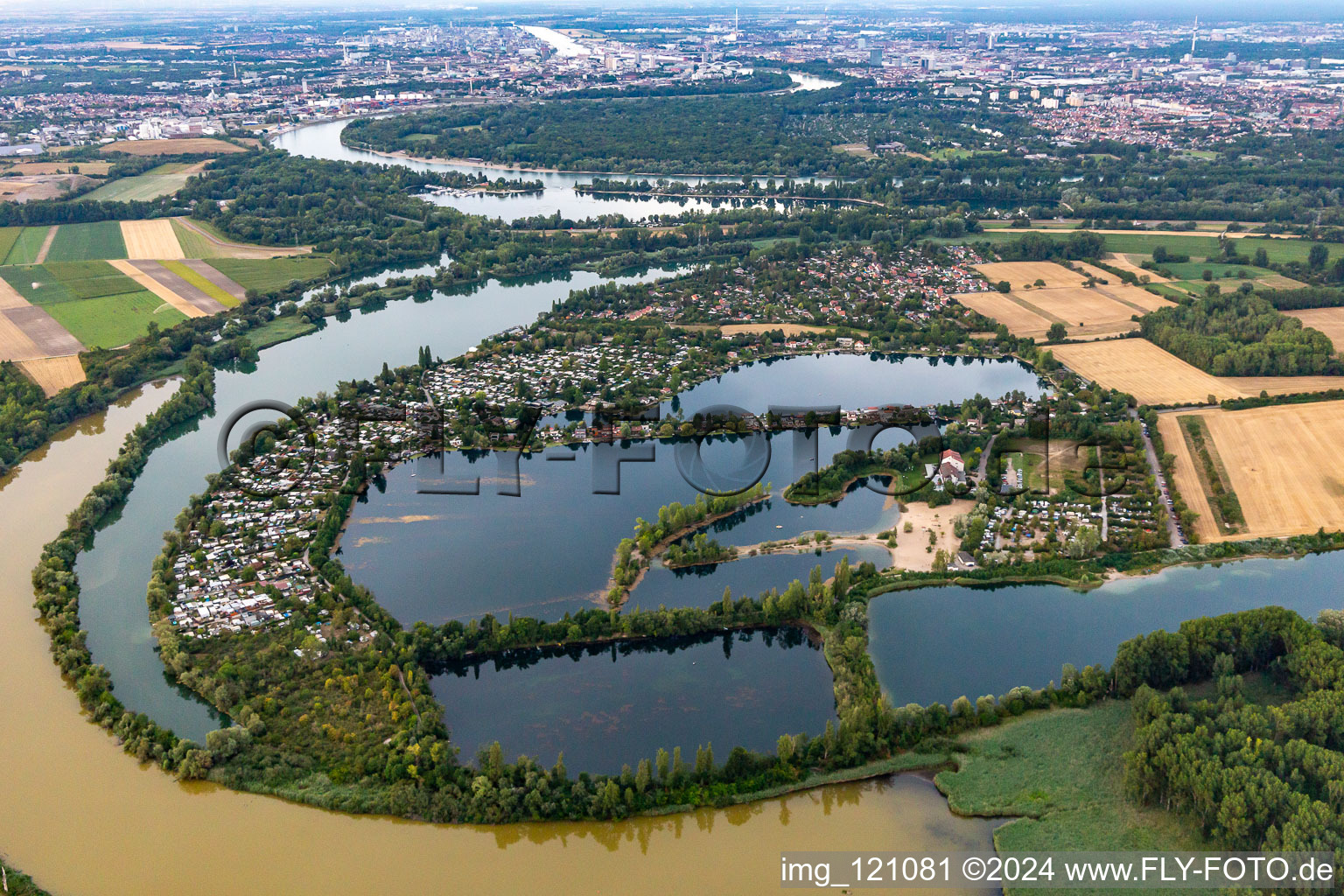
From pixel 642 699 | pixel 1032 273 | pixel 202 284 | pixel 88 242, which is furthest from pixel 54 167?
A: pixel 642 699

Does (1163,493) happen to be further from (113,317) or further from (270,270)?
(270,270)

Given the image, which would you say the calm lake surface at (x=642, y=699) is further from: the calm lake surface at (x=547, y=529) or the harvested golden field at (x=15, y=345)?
the harvested golden field at (x=15, y=345)

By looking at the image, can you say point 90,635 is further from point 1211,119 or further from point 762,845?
point 1211,119

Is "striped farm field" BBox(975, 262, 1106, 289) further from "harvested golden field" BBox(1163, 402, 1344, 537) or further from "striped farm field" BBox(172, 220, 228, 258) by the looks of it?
"striped farm field" BBox(172, 220, 228, 258)

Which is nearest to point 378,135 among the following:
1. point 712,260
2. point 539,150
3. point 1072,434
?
point 539,150

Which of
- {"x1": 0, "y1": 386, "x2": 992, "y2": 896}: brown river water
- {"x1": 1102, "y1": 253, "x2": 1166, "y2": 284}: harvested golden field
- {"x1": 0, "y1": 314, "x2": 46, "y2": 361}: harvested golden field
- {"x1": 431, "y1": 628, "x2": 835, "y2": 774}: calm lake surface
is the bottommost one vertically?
{"x1": 0, "y1": 386, "x2": 992, "y2": 896}: brown river water

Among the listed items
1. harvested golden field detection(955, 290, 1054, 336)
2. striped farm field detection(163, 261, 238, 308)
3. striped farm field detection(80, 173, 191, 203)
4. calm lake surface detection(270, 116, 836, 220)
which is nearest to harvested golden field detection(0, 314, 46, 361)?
striped farm field detection(163, 261, 238, 308)
